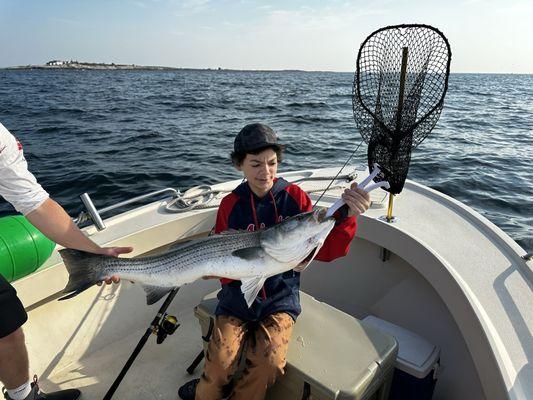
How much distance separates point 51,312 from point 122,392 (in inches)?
40.8

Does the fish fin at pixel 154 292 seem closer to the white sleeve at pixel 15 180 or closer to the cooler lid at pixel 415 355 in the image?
the white sleeve at pixel 15 180

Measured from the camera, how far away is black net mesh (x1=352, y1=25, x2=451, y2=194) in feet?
11.0

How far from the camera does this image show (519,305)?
9.68ft

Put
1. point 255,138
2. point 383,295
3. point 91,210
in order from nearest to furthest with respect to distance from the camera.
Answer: point 255,138 < point 91,210 < point 383,295

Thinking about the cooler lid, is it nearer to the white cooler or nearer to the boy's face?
the white cooler

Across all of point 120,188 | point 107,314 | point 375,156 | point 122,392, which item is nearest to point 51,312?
point 107,314

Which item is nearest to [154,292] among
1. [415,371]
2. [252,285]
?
[252,285]

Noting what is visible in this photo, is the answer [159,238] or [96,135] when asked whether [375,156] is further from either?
[96,135]

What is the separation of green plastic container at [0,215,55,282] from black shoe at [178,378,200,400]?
1705 millimetres

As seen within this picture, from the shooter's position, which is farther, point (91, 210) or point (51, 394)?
point (91, 210)

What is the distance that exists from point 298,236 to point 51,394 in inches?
110

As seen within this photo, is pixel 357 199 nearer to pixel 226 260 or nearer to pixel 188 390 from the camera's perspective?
pixel 226 260

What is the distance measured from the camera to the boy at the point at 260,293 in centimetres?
272

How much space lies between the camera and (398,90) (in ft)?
11.6
